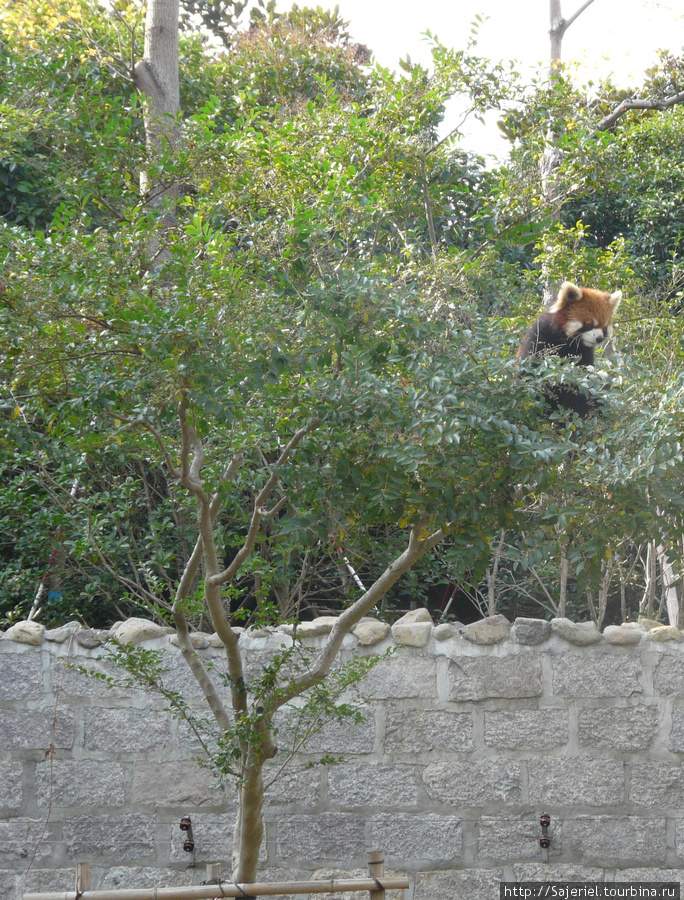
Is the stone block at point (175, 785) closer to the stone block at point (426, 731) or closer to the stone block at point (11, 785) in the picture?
the stone block at point (11, 785)

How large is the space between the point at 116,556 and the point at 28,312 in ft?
11.0

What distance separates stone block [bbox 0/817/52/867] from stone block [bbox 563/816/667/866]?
2548 millimetres

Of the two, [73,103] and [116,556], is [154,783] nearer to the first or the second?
[116,556]

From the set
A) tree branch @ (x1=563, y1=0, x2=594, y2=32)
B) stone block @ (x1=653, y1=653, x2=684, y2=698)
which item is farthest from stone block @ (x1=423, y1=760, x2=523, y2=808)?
tree branch @ (x1=563, y1=0, x2=594, y2=32)

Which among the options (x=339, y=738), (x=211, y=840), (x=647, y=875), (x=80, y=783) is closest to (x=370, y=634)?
(x=339, y=738)

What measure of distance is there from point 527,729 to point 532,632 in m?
0.47

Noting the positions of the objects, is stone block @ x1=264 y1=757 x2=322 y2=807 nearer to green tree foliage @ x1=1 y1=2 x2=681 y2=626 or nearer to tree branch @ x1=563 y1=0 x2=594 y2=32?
green tree foliage @ x1=1 y1=2 x2=681 y2=626

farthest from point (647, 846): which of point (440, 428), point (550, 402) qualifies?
point (440, 428)

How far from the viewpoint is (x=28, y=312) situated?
10.4ft

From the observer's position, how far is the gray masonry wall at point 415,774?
455 centimetres

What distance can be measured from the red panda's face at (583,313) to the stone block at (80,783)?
10.1 feet

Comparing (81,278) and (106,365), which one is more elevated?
(81,278)

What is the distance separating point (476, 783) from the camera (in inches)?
182

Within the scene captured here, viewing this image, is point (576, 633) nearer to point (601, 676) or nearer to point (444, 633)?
point (601, 676)
